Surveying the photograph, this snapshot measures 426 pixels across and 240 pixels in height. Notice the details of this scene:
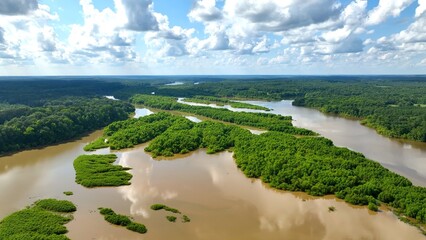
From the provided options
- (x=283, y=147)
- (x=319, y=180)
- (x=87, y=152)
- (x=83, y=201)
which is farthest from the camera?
(x=87, y=152)

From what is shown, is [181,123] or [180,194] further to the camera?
[181,123]

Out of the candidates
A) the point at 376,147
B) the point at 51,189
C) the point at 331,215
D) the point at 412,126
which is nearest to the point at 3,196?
the point at 51,189

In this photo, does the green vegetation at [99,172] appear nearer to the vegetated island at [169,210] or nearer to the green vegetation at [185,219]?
the vegetated island at [169,210]

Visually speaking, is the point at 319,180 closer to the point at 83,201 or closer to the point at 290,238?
the point at 290,238

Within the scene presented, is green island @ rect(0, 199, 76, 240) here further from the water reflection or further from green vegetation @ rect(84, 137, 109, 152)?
the water reflection

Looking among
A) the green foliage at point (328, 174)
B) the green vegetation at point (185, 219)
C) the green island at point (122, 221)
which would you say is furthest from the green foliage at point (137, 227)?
the green foliage at point (328, 174)

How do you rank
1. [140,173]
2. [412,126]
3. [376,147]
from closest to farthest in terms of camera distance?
1. [140,173]
2. [376,147]
3. [412,126]

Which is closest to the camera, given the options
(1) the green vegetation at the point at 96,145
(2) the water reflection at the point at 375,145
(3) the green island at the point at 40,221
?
(3) the green island at the point at 40,221
